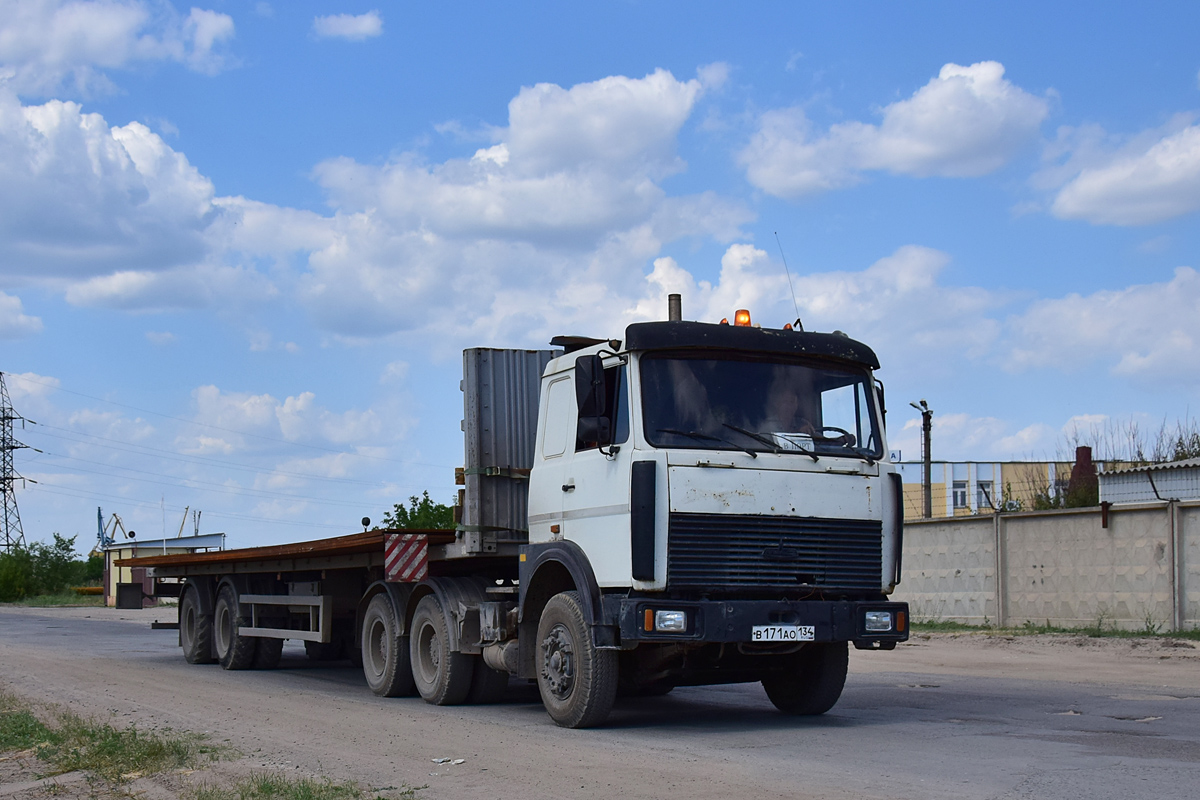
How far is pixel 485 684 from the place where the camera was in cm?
1137

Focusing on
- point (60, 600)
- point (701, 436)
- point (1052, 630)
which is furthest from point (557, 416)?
point (60, 600)

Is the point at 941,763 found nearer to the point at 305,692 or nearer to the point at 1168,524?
the point at 305,692

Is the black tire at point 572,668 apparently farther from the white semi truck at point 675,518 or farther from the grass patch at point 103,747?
the grass patch at point 103,747

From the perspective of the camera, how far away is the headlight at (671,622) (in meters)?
8.45

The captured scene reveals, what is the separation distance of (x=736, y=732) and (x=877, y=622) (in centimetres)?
131

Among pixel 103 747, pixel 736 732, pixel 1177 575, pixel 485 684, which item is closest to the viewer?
pixel 103 747

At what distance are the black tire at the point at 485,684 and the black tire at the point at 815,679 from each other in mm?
2579

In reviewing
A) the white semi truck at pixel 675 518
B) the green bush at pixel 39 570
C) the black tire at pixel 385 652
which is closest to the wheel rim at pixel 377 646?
the black tire at pixel 385 652

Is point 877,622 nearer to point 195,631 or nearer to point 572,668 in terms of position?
point 572,668

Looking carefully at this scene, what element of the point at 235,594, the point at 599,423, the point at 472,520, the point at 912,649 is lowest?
the point at 912,649

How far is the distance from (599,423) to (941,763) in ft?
10.7

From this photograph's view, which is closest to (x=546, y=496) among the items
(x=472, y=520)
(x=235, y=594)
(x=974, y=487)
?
(x=472, y=520)

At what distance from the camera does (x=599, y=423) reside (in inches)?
352

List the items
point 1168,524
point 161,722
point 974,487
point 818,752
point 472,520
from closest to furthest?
1. point 818,752
2. point 161,722
3. point 472,520
4. point 1168,524
5. point 974,487
